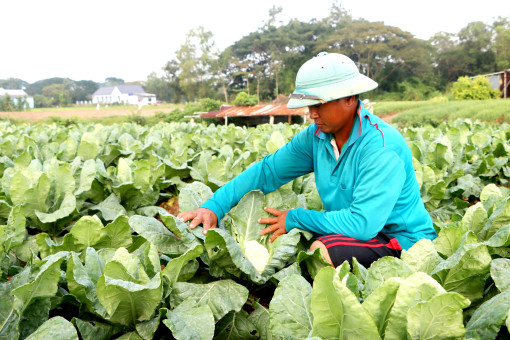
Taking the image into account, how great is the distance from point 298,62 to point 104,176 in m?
48.8

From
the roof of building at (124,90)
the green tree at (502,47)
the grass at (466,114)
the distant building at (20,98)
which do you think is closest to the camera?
the grass at (466,114)

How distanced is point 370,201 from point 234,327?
0.86 m

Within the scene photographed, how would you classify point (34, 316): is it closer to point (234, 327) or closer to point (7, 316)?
point (7, 316)

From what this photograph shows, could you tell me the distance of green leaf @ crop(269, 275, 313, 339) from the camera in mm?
1241

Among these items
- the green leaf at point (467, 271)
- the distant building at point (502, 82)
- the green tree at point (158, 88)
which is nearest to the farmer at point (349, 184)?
the green leaf at point (467, 271)

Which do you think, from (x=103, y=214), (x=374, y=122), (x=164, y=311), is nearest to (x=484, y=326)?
(x=164, y=311)

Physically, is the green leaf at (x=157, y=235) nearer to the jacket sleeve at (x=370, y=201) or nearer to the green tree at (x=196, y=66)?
the jacket sleeve at (x=370, y=201)

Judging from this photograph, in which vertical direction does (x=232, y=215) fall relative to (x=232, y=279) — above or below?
above

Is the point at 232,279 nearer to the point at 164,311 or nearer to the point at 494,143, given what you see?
the point at 164,311

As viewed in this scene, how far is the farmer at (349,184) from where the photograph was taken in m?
1.90

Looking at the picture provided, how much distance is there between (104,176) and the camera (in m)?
3.12

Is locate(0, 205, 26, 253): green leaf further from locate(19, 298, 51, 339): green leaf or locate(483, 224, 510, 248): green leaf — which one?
locate(483, 224, 510, 248): green leaf

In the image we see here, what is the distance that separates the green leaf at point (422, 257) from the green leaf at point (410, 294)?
0.40 metres

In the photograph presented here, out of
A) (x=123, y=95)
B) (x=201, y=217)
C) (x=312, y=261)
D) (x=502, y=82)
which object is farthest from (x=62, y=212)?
(x=123, y=95)
